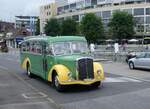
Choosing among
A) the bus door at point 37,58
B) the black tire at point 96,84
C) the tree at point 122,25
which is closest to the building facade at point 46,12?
the tree at point 122,25

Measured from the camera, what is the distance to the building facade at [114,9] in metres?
120

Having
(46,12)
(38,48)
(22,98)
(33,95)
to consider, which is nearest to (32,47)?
(38,48)

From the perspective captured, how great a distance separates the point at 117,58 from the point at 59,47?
2269 cm

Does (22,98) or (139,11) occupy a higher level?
(139,11)

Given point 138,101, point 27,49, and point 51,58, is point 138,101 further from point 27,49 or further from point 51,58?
point 27,49

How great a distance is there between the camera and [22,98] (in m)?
13.7

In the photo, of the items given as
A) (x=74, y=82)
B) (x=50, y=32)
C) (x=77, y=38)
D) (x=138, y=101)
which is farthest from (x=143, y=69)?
(x=50, y=32)

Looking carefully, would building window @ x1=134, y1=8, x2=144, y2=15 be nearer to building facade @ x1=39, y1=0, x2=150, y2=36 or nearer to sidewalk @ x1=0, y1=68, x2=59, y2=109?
building facade @ x1=39, y1=0, x2=150, y2=36

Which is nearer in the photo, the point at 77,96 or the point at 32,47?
the point at 77,96

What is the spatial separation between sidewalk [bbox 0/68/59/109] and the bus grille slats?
1658mm

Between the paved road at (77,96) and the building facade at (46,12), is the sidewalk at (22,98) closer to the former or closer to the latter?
the paved road at (77,96)

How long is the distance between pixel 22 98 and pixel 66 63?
2505mm

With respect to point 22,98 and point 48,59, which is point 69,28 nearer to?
point 48,59

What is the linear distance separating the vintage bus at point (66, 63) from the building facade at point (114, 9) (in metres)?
96.6
